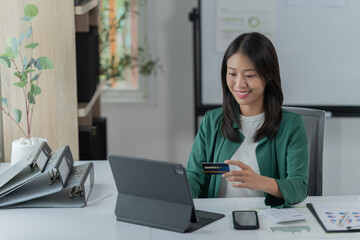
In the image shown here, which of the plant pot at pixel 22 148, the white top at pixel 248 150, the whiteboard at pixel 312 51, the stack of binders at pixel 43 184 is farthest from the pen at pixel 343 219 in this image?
the whiteboard at pixel 312 51

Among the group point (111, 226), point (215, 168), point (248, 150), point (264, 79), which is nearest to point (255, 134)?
point (248, 150)

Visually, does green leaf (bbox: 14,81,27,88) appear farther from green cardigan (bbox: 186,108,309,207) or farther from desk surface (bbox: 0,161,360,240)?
green cardigan (bbox: 186,108,309,207)

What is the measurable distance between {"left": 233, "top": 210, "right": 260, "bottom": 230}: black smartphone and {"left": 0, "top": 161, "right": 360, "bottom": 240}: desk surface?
0.01 meters

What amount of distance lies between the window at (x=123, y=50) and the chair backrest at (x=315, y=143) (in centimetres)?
145

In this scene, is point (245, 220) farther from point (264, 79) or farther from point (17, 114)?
point (17, 114)

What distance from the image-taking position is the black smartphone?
1564mm

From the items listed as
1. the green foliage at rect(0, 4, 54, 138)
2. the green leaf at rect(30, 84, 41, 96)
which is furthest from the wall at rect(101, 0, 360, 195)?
the green leaf at rect(30, 84, 41, 96)

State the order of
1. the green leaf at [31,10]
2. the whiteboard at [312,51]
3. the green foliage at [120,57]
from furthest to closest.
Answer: the green foliage at [120,57] → the whiteboard at [312,51] → the green leaf at [31,10]

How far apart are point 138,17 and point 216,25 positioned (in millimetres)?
625

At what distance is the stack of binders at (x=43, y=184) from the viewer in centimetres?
175

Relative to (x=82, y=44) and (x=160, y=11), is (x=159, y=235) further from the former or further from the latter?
(x=160, y=11)

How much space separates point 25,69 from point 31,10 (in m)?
0.22

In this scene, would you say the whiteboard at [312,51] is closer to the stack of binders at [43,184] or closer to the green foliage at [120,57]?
the green foliage at [120,57]

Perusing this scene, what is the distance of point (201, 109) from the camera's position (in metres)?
3.17
